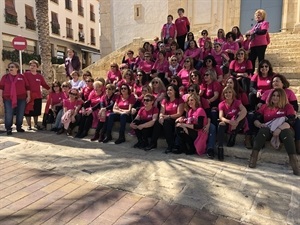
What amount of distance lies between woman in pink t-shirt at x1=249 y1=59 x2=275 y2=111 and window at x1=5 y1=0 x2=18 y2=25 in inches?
996

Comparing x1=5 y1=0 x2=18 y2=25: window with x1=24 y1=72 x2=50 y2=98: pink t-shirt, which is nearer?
x1=24 y1=72 x2=50 y2=98: pink t-shirt

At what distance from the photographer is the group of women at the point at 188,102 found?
4.71 metres

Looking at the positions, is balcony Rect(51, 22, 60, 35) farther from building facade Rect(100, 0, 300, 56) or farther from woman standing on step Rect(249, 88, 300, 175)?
woman standing on step Rect(249, 88, 300, 175)

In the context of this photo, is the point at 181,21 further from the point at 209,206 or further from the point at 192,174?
the point at 209,206

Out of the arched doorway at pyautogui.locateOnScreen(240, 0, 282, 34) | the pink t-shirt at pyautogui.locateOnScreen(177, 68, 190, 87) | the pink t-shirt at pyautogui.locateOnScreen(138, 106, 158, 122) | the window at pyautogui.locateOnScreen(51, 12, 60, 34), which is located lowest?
the pink t-shirt at pyautogui.locateOnScreen(138, 106, 158, 122)

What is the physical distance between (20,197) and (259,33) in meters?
6.23

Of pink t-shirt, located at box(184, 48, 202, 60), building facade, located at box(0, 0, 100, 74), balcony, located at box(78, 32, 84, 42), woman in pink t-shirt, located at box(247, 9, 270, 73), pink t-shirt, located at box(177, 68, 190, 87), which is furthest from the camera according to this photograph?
balcony, located at box(78, 32, 84, 42)

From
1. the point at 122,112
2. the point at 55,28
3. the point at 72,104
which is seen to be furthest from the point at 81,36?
the point at 122,112

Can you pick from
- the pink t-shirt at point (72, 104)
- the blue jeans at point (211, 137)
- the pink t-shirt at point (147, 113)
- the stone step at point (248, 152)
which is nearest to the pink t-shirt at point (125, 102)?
the pink t-shirt at point (147, 113)

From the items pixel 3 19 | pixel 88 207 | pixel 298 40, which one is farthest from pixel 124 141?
pixel 3 19

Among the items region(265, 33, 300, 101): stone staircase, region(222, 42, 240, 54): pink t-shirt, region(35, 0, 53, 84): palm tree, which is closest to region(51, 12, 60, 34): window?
region(35, 0, 53, 84): palm tree

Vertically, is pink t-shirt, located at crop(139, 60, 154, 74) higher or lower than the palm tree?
lower

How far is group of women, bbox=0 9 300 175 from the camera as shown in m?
4.71

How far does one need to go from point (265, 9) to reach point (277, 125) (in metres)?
11.5
